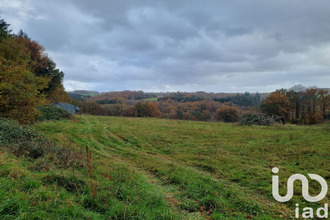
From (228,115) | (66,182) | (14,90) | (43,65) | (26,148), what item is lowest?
(228,115)

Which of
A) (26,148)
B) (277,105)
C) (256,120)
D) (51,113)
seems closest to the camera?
(26,148)

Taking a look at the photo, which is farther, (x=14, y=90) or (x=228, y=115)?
(x=228, y=115)

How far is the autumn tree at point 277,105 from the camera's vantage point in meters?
37.8

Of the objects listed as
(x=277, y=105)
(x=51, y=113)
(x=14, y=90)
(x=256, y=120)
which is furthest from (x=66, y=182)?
(x=277, y=105)

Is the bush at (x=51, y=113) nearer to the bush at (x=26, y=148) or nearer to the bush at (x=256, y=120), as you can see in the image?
the bush at (x=26, y=148)

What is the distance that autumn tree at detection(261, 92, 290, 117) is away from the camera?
37.8m

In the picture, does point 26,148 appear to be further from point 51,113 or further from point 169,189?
point 51,113

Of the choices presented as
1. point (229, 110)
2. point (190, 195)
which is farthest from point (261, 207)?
point (229, 110)

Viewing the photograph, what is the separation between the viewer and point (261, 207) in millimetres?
4512

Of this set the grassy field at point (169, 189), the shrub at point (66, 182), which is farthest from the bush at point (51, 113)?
the shrub at point (66, 182)

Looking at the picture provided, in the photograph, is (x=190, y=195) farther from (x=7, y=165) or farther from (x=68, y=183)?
(x=7, y=165)

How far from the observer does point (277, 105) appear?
1480 inches

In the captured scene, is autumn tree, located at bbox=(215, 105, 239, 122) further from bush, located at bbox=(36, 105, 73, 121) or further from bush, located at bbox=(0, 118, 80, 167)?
bush, located at bbox=(0, 118, 80, 167)

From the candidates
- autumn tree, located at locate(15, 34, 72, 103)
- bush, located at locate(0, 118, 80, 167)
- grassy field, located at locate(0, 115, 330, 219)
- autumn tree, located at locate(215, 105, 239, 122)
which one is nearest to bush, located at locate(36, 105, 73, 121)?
autumn tree, located at locate(15, 34, 72, 103)
